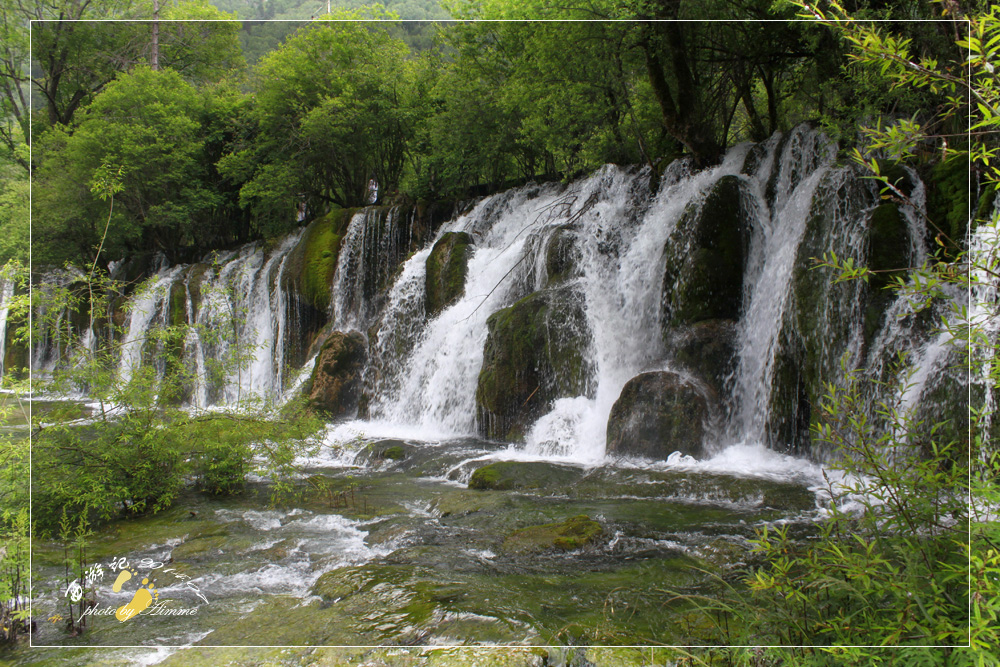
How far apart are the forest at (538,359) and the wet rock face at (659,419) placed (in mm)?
46

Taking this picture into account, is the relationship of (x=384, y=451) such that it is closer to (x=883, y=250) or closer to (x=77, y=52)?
(x=77, y=52)

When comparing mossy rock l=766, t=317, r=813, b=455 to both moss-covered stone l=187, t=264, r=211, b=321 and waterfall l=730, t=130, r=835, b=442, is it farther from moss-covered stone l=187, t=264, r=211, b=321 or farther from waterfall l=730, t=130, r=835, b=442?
moss-covered stone l=187, t=264, r=211, b=321

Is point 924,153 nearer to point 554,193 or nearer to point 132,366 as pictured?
point 132,366

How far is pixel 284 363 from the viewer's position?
11.0m

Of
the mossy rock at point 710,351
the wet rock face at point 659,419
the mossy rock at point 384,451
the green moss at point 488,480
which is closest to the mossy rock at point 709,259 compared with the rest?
the mossy rock at point 710,351

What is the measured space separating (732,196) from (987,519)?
23.4ft

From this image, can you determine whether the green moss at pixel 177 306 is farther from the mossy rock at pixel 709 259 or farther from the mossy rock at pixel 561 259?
the mossy rock at pixel 709 259

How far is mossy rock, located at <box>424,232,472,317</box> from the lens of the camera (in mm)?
11281

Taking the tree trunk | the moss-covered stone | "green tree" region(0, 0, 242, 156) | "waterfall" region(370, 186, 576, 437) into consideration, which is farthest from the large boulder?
the tree trunk

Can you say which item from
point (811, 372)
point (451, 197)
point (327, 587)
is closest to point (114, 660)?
point (327, 587)

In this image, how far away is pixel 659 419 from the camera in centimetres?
679

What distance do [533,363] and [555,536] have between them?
4.73 m

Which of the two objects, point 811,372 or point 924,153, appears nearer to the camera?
point 924,153

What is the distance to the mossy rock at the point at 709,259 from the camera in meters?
7.91
